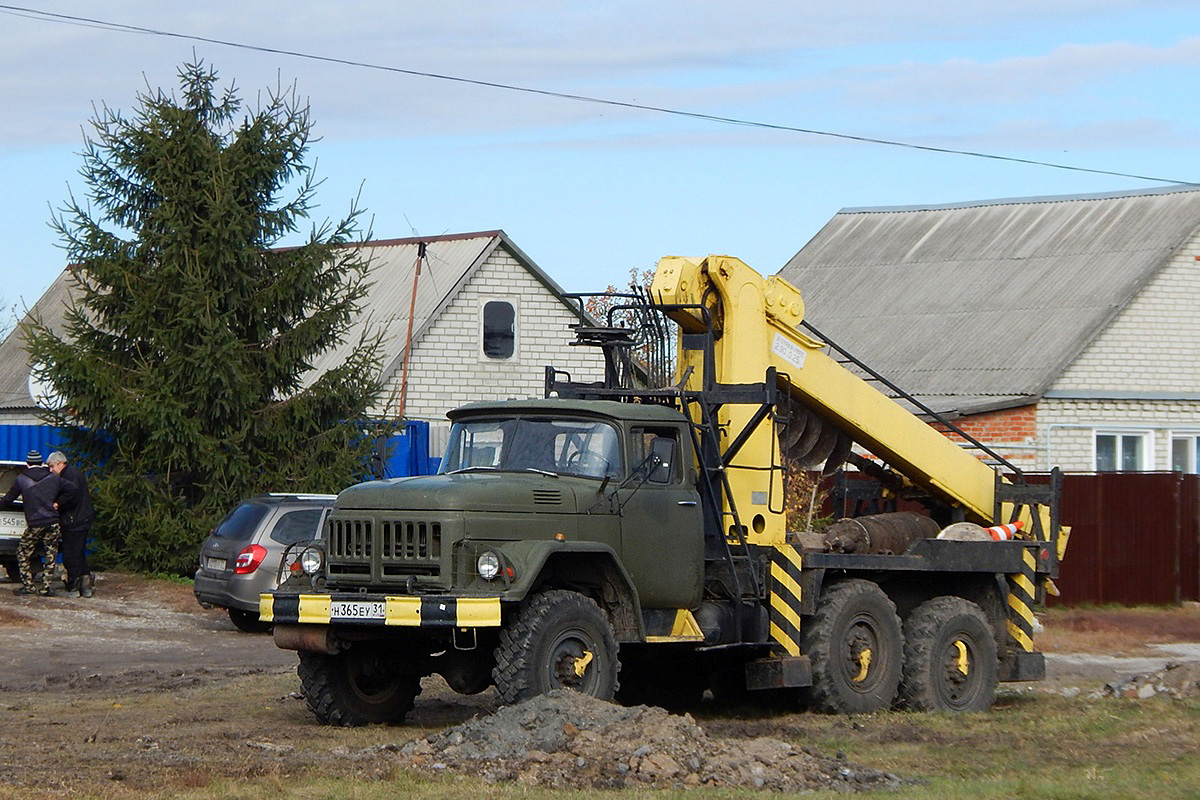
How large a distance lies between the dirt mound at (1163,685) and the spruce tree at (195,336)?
1367 cm

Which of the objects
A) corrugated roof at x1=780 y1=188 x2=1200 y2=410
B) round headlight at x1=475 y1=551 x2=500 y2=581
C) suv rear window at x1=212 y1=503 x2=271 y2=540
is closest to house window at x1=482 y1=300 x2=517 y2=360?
corrugated roof at x1=780 y1=188 x2=1200 y2=410

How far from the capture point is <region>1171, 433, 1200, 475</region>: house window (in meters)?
29.3

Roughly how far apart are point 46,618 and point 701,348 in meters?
10.9

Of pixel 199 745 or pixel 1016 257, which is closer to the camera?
pixel 199 745

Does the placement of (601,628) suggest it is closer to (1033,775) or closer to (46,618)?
(1033,775)

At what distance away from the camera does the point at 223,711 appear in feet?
43.2

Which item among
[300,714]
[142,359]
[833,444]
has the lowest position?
[300,714]

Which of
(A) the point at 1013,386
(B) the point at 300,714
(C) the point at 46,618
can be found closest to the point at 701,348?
(B) the point at 300,714

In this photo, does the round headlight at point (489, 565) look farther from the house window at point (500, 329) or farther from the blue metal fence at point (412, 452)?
the house window at point (500, 329)

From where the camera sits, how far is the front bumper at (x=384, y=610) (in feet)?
35.9

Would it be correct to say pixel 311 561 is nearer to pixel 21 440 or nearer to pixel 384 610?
pixel 384 610

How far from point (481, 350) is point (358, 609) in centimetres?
2228

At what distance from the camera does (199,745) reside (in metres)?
10.8

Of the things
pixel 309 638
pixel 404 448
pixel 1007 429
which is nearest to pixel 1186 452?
pixel 1007 429
